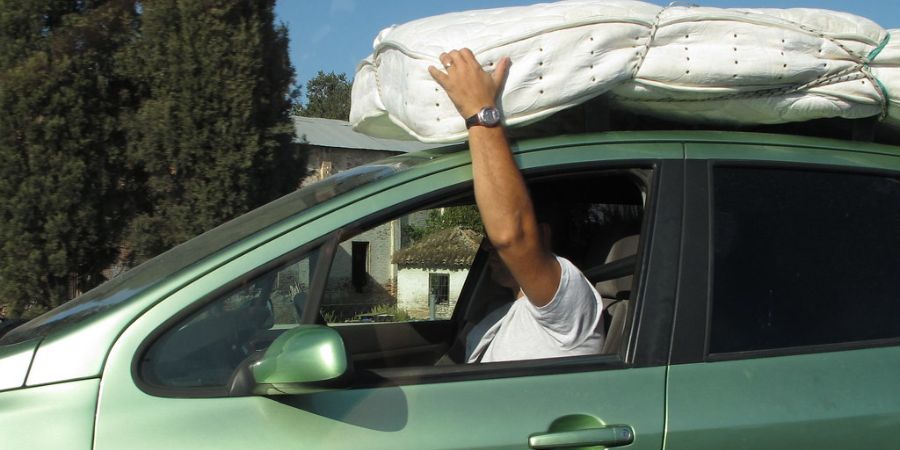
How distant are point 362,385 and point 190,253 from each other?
591mm

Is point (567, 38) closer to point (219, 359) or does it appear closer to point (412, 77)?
point (412, 77)

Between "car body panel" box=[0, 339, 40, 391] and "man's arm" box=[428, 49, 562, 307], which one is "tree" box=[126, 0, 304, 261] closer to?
"man's arm" box=[428, 49, 562, 307]

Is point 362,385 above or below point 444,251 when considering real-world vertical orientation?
below

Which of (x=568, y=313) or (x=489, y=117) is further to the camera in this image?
(x=568, y=313)

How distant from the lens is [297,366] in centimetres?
172

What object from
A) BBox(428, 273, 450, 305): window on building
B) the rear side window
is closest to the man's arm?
the rear side window

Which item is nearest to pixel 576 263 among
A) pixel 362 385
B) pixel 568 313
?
pixel 568 313

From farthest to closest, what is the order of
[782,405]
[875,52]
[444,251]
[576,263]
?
[444,251], [576,263], [875,52], [782,405]

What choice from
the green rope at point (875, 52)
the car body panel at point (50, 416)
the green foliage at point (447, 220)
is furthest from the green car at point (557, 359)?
the green foliage at point (447, 220)

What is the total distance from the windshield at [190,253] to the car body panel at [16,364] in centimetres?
7

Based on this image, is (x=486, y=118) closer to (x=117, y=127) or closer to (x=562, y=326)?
(x=562, y=326)

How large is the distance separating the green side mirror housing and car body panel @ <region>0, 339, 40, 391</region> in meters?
0.50

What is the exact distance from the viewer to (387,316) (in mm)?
3504

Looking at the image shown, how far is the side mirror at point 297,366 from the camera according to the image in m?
1.72
